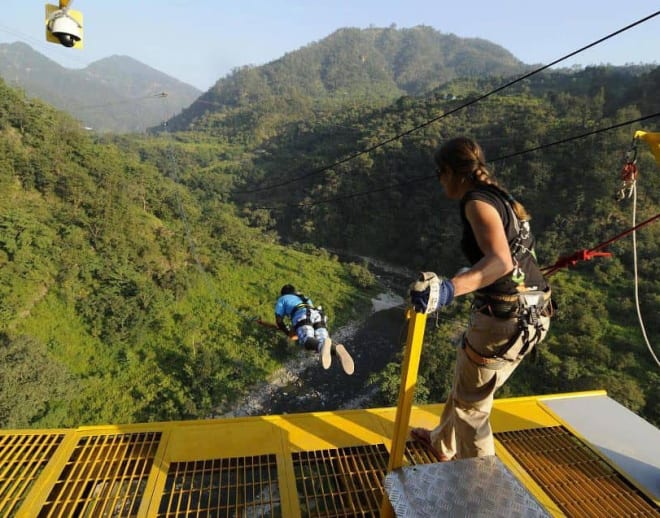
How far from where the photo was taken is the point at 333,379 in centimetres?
1948

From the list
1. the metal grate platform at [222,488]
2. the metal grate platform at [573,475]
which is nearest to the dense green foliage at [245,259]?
the metal grate platform at [573,475]

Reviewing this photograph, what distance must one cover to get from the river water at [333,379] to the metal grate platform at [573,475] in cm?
1043

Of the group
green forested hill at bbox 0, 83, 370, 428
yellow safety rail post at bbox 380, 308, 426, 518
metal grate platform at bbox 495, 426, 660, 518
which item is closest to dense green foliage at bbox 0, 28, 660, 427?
green forested hill at bbox 0, 83, 370, 428

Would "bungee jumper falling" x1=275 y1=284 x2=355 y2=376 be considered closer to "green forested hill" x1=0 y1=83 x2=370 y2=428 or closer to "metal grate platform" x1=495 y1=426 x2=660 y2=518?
"metal grate platform" x1=495 y1=426 x2=660 y2=518

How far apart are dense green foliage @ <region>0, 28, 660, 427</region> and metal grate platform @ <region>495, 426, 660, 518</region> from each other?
12.6 feet

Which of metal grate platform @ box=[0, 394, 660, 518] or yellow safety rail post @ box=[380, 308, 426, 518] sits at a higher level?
yellow safety rail post @ box=[380, 308, 426, 518]

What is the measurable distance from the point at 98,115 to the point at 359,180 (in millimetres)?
190666

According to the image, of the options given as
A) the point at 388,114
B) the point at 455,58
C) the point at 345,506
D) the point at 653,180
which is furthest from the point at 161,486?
the point at 455,58

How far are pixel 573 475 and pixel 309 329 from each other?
3084mm

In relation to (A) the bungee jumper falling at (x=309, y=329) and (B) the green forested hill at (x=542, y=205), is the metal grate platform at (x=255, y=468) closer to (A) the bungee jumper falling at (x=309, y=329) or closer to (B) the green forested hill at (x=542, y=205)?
(A) the bungee jumper falling at (x=309, y=329)

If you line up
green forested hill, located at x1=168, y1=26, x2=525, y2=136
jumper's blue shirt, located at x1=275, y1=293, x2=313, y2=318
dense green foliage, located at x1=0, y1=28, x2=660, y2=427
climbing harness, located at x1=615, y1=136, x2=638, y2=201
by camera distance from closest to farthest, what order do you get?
1. climbing harness, located at x1=615, y1=136, x2=638, y2=201
2. jumper's blue shirt, located at x1=275, y1=293, x2=313, y2=318
3. dense green foliage, located at x1=0, y1=28, x2=660, y2=427
4. green forested hill, located at x1=168, y1=26, x2=525, y2=136

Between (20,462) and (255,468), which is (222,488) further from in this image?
(20,462)

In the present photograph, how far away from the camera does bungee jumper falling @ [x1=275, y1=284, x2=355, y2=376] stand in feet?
A: 15.9

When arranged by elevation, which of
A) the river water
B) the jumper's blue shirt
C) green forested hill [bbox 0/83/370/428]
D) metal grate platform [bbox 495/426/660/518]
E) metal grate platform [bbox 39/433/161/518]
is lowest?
the river water
